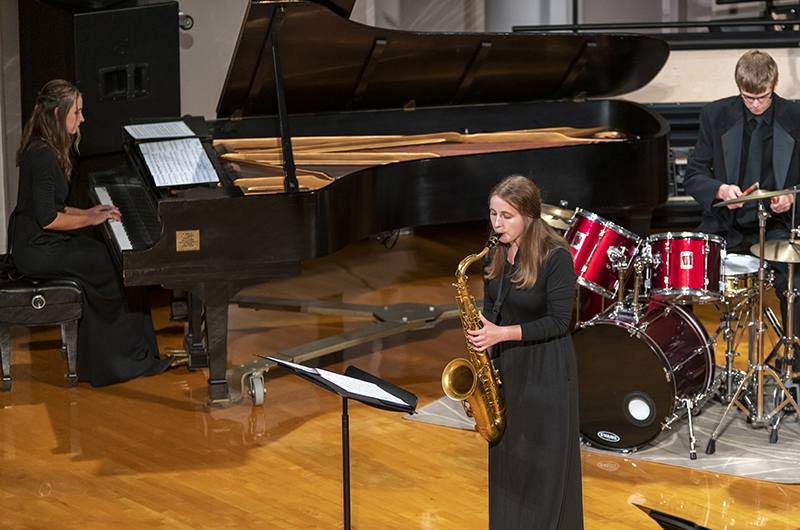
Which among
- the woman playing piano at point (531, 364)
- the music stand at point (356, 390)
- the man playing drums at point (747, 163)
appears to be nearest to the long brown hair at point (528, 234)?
the woman playing piano at point (531, 364)

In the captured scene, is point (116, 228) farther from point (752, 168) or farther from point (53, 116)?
point (752, 168)

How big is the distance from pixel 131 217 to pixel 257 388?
41.6 inches

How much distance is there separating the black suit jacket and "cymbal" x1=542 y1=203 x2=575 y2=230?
0.61 m

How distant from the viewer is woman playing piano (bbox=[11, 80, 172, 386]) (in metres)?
4.80

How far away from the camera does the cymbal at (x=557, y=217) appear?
4.38 m

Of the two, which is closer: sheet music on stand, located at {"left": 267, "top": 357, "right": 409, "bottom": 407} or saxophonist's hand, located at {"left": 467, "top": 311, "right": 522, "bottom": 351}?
sheet music on stand, located at {"left": 267, "top": 357, "right": 409, "bottom": 407}

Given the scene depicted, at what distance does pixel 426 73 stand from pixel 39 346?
284cm

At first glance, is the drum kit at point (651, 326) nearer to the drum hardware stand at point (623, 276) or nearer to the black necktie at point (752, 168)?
the drum hardware stand at point (623, 276)

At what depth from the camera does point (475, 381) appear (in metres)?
2.81

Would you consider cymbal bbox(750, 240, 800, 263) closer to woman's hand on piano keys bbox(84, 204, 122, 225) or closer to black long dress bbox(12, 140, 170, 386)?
woman's hand on piano keys bbox(84, 204, 122, 225)

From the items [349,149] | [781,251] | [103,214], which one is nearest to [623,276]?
[781,251]

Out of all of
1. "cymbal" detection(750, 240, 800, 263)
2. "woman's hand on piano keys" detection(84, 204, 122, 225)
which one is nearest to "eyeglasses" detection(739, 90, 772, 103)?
"cymbal" detection(750, 240, 800, 263)

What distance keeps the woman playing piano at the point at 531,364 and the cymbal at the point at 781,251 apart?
5.11ft

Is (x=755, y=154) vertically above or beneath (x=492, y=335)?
above
